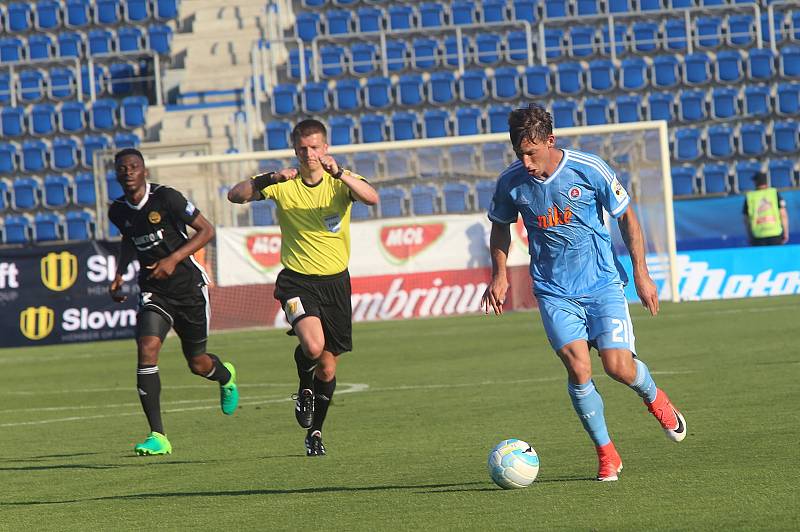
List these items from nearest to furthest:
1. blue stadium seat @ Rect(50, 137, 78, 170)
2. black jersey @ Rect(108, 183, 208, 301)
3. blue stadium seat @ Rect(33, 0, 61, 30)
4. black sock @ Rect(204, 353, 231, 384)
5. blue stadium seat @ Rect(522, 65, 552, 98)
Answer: black jersey @ Rect(108, 183, 208, 301) → black sock @ Rect(204, 353, 231, 384) → blue stadium seat @ Rect(522, 65, 552, 98) → blue stadium seat @ Rect(50, 137, 78, 170) → blue stadium seat @ Rect(33, 0, 61, 30)

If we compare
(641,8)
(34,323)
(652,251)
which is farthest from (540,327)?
(641,8)

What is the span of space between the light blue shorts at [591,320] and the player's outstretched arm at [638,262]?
15cm

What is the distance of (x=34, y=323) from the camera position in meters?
23.1

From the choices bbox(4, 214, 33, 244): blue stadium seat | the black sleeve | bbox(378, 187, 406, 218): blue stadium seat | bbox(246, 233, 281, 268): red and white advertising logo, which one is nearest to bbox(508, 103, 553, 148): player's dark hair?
the black sleeve

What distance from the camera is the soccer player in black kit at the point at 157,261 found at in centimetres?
995

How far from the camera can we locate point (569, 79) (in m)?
30.3

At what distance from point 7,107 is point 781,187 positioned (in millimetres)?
17366

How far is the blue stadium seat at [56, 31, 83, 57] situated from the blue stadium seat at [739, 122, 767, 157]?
15.5 meters

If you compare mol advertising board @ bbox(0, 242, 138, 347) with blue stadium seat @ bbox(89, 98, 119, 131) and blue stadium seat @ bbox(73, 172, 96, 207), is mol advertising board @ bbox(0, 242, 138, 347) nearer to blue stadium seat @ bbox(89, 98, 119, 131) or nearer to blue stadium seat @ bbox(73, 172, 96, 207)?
blue stadium seat @ bbox(73, 172, 96, 207)

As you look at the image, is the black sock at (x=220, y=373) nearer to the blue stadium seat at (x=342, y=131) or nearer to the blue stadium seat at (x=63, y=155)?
the blue stadium seat at (x=342, y=131)

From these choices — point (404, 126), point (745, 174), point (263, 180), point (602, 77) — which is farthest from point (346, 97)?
point (263, 180)

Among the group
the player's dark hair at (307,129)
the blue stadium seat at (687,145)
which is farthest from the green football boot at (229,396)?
the blue stadium seat at (687,145)

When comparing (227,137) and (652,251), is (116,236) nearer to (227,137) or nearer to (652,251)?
(227,137)

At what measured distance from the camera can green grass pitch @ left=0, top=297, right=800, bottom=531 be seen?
6.28m
